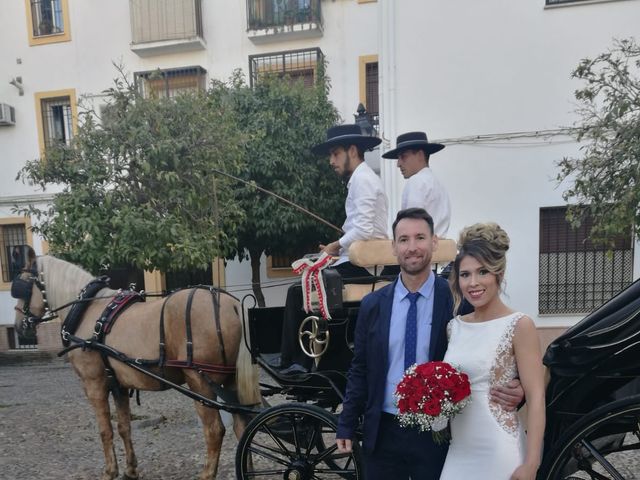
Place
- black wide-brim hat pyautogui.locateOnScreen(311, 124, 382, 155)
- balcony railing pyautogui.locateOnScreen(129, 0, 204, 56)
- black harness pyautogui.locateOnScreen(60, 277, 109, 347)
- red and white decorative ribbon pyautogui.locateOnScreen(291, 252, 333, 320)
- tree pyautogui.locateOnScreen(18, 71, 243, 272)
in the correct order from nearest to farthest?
red and white decorative ribbon pyautogui.locateOnScreen(291, 252, 333, 320)
black wide-brim hat pyautogui.locateOnScreen(311, 124, 382, 155)
black harness pyautogui.locateOnScreen(60, 277, 109, 347)
tree pyautogui.locateOnScreen(18, 71, 243, 272)
balcony railing pyautogui.locateOnScreen(129, 0, 204, 56)

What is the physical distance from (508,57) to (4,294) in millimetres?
11791

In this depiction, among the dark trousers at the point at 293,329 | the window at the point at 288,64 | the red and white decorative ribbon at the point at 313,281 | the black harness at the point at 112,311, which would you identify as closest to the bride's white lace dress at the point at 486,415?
the red and white decorative ribbon at the point at 313,281

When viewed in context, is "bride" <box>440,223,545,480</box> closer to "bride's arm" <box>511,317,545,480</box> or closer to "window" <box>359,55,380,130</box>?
"bride's arm" <box>511,317,545,480</box>

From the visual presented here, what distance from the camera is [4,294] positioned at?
33.2ft

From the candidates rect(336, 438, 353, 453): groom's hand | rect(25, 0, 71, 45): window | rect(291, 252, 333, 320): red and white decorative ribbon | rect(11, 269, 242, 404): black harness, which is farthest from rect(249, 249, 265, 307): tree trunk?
rect(25, 0, 71, 45): window

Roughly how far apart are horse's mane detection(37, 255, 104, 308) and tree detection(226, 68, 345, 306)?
3.69 m

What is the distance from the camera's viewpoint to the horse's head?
351cm

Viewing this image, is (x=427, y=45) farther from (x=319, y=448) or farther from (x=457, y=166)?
(x=319, y=448)

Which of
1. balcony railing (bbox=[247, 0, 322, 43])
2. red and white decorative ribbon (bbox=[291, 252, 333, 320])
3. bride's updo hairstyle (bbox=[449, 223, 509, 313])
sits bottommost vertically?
red and white decorative ribbon (bbox=[291, 252, 333, 320])

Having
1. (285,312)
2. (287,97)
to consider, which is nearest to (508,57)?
(287,97)

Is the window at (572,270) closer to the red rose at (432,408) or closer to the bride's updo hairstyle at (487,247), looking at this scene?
the bride's updo hairstyle at (487,247)

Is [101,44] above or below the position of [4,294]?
above

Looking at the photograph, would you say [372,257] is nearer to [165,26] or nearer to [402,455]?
[402,455]

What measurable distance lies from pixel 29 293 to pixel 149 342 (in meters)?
1.27
